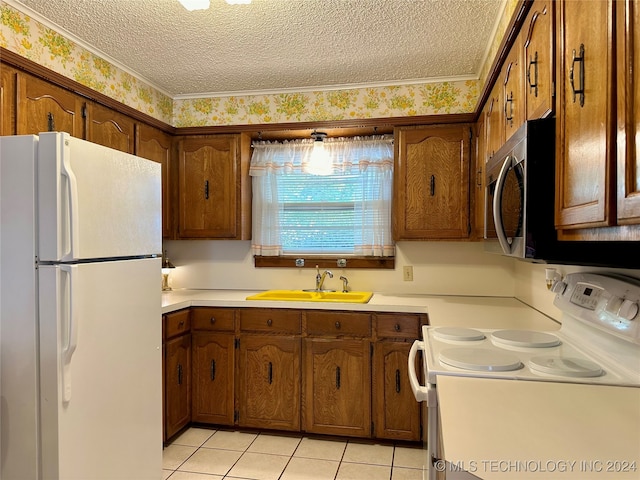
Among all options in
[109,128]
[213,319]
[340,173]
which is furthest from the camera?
[340,173]

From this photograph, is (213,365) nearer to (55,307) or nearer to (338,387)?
(338,387)

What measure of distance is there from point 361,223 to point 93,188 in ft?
6.26

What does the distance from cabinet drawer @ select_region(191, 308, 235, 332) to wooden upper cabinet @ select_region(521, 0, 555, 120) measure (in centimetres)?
206

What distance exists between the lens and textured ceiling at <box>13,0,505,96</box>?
1997 millimetres

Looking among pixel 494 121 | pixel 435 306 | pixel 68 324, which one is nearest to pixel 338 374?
pixel 435 306

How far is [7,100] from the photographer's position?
1.80 metres

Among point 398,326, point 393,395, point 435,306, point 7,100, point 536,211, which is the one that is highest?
point 7,100

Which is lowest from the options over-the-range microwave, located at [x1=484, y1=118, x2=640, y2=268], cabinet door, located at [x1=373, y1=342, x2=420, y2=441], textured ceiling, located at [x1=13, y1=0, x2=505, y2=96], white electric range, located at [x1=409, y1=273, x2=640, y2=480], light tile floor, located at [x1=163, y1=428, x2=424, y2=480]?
light tile floor, located at [x1=163, y1=428, x2=424, y2=480]

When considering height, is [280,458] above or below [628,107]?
below

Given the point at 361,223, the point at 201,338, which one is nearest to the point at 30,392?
the point at 201,338

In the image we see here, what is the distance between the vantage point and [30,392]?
1485 millimetres

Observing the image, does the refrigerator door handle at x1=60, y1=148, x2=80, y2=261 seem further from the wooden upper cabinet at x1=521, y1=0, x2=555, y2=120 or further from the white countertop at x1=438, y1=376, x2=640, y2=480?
the wooden upper cabinet at x1=521, y1=0, x2=555, y2=120

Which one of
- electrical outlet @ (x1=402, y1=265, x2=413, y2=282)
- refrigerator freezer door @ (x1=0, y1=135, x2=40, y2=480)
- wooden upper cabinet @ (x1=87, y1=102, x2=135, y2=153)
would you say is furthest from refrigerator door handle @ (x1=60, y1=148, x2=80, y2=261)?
electrical outlet @ (x1=402, y1=265, x2=413, y2=282)

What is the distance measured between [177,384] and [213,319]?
45 centimetres
